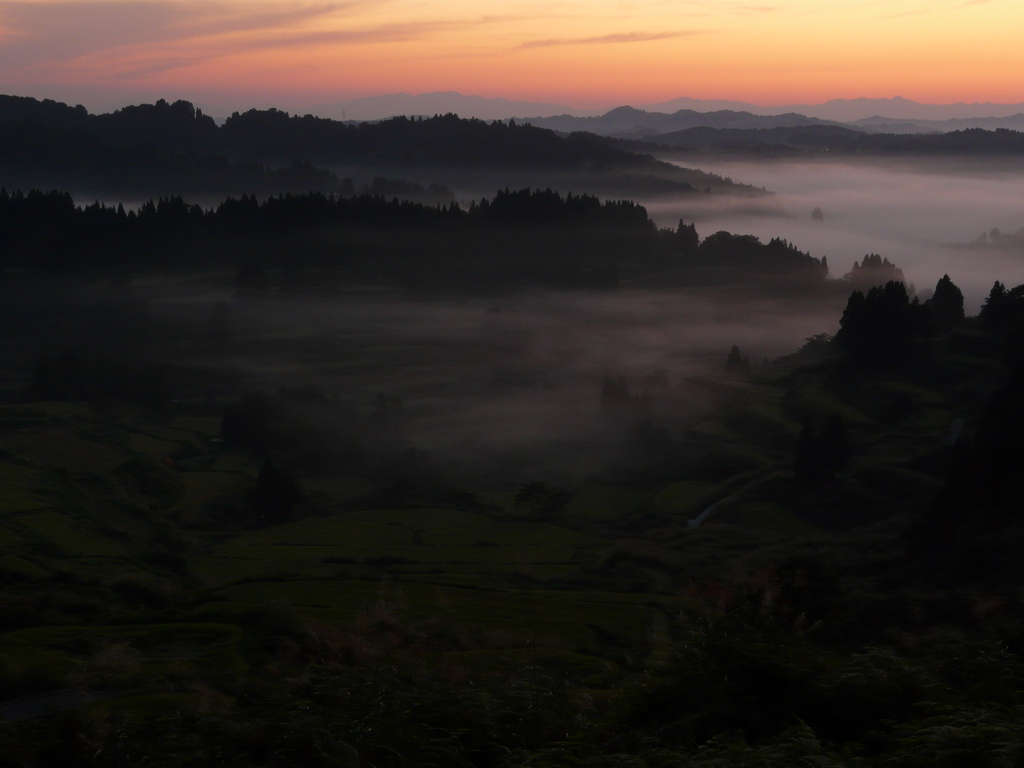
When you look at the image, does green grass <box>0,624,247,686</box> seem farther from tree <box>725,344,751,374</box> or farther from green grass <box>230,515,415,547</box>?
tree <box>725,344,751,374</box>

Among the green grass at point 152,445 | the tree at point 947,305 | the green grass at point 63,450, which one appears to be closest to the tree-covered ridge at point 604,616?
the green grass at point 152,445

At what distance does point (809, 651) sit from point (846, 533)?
71095 millimetres

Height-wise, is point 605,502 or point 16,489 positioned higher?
point 16,489

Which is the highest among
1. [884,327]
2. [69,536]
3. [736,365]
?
[884,327]

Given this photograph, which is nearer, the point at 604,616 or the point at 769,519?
the point at 604,616

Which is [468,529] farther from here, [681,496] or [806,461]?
[806,461]

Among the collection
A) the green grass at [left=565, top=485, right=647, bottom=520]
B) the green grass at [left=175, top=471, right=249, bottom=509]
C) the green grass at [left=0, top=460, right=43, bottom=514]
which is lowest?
the green grass at [left=565, top=485, right=647, bottom=520]

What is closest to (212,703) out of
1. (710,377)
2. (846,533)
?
(846,533)

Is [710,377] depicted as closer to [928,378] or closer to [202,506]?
[928,378]

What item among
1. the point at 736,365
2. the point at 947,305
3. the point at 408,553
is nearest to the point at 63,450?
the point at 408,553

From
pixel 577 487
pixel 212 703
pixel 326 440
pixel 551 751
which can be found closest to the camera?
pixel 551 751

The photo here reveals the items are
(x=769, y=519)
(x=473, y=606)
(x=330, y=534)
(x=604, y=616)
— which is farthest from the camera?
(x=769, y=519)

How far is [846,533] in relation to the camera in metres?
86.5

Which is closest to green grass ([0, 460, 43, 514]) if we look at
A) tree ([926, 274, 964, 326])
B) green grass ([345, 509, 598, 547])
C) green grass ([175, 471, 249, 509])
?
green grass ([175, 471, 249, 509])
